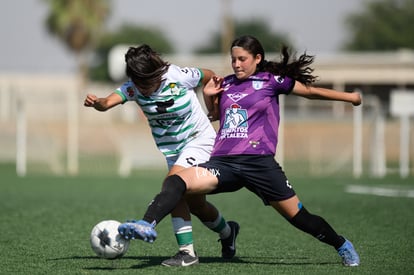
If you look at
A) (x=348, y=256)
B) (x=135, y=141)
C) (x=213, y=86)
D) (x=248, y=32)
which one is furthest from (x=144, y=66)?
(x=248, y=32)

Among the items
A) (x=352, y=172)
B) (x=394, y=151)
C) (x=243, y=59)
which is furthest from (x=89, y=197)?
(x=394, y=151)

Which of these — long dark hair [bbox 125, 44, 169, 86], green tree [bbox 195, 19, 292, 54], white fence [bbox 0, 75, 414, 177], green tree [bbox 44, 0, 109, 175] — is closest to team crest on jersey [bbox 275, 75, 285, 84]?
long dark hair [bbox 125, 44, 169, 86]

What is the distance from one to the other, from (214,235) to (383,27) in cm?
7601

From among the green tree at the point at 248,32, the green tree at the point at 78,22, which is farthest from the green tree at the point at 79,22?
the green tree at the point at 248,32

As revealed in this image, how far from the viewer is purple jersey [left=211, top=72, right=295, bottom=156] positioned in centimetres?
739

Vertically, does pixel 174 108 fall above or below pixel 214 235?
above

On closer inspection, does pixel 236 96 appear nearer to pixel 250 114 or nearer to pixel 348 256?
pixel 250 114

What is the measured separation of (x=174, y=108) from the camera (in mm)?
7461

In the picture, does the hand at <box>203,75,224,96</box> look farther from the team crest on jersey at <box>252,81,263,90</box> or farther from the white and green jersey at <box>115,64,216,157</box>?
the team crest on jersey at <box>252,81,263,90</box>

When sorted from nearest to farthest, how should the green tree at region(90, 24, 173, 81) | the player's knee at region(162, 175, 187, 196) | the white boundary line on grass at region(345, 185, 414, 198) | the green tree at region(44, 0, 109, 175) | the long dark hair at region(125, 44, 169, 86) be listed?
the player's knee at region(162, 175, 187, 196) < the long dark hair at region(125, 44, 169, 86) < the white boundary line on grass at region(345, 185, 414, 198) < the green tree at region(44, 0, 109, 175) < the green tree at region(90, 24, 173, 81)

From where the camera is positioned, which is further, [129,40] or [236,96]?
[129,40]

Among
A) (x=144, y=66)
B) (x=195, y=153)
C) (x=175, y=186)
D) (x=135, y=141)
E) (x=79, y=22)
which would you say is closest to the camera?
(x=175, y=186)

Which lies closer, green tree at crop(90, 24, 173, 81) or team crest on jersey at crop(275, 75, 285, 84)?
team crest on jersey at crop(275, 75, 285, 84)

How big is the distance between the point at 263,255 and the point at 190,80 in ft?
6.14
